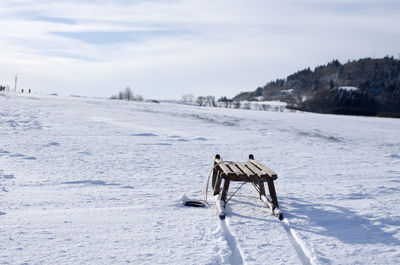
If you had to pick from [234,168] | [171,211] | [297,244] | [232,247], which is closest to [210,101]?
[234,168]

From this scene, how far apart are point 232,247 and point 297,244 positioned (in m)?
0.83

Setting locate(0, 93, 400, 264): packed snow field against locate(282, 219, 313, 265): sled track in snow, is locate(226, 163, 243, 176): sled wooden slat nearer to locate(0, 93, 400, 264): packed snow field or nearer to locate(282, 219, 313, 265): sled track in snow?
locate(0, 93, 400, 264): packed snow field

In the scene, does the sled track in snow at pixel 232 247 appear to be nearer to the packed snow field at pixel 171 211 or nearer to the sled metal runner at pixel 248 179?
the packed snow field at pixel 171 211

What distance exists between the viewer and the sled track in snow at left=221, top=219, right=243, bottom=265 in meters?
3.99

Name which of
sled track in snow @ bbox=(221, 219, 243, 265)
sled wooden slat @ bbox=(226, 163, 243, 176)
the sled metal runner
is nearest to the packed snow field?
sled track in snow @ bbox=(221, 219, 243, 265)

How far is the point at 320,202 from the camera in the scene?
642cm

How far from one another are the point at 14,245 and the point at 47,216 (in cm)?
95

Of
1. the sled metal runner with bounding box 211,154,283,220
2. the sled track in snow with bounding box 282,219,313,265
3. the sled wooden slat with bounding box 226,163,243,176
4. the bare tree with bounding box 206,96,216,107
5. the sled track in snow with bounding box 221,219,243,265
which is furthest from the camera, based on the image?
the bare tree with bounding box 206,96,216,107

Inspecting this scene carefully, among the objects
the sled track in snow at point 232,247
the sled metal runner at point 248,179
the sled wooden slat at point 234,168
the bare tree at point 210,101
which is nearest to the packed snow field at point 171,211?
the sled track in snow at point 232,247

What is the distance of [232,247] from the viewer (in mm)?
4355

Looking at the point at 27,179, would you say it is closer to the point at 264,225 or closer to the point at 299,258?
the point at 264,225

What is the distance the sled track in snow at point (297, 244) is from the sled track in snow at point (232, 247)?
2.24ft

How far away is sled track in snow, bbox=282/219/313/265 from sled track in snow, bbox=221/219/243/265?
68cm

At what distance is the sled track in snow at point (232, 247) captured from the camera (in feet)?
13.1
